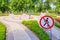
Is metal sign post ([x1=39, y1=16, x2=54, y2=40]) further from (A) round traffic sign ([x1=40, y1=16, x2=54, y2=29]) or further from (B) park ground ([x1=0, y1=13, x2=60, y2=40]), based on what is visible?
(B) park ground ([x1=0, y1=13, x2=60, y2=40])

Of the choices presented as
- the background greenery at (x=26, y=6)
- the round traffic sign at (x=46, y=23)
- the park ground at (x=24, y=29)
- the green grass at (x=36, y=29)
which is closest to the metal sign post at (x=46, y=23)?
the round traffic sign at (x=46, y=23)

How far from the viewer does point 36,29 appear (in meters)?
13.4

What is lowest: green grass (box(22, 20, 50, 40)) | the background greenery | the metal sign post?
green grass (box(22, 20, 50, 40))

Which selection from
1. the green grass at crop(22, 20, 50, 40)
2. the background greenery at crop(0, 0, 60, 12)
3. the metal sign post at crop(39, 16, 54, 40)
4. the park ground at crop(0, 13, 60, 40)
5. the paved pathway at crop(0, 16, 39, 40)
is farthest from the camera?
the background greenery at crop(0, 0, 60, 12)

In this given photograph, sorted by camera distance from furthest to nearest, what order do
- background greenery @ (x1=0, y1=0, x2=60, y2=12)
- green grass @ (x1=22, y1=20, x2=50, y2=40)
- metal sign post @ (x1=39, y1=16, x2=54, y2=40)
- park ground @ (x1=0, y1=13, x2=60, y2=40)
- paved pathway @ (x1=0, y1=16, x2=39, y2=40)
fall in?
background greenery @ (x1=0, y1=0, x2=60, y2=12) < green grass @ (x1=22, y1=20, x2=50, y2=40) < park ground @ (x1=0, y1=13, x2=60, y2=40) < paved pathway @ (x1=0, y1=16, x2=39, y2=40) < metal sign post @ (x1=39, y1=16, x2=54, y2=40)

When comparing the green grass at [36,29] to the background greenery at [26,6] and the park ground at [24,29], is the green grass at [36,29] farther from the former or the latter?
the background greenery at [26,6]

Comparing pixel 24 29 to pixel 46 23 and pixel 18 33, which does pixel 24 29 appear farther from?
pixel 46 23

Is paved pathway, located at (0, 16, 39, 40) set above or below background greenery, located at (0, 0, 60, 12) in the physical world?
below

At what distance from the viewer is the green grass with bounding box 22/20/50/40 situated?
1171 centimetres

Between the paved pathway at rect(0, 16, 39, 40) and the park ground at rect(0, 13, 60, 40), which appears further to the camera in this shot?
the park ground at rect(0, 13, 60, 40)

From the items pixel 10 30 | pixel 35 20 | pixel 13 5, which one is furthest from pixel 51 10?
pixel 10 30

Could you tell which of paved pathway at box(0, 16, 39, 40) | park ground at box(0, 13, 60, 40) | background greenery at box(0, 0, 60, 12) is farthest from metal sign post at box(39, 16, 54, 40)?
background greenery at box(0, 0, 60, 12)

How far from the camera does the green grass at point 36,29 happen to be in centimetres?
1171

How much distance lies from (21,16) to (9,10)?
89 cm
